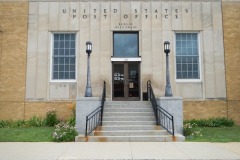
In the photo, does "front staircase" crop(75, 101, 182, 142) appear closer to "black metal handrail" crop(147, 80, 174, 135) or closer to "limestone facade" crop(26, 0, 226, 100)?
"black metal handrail" crop(147, 80, 174, 135)

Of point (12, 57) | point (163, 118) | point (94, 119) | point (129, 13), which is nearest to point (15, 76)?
point (12, 57)

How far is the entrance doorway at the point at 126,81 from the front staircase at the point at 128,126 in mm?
2506

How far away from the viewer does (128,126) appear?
12.1 metres

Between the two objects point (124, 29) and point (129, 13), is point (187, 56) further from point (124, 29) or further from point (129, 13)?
point (129, 13)

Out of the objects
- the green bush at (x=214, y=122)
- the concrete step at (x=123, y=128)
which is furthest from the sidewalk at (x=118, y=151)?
the green bush at (x=214, y=122)

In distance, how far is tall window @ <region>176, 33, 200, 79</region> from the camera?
57.6 ft

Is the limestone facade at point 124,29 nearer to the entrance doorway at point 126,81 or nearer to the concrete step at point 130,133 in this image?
the entrance doorway at point 126,81

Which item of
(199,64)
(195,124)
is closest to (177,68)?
(199,64)

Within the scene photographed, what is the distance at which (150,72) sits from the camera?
56.6 feet

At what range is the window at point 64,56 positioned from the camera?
17461mm

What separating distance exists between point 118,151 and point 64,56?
10.3 metres

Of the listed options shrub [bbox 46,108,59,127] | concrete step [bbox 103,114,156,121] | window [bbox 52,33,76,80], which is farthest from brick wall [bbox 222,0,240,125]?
shrub [bbox 46,108,59,127]

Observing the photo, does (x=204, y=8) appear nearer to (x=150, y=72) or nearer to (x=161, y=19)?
(x=161, y=19)

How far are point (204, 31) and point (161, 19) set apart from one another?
118 inches
